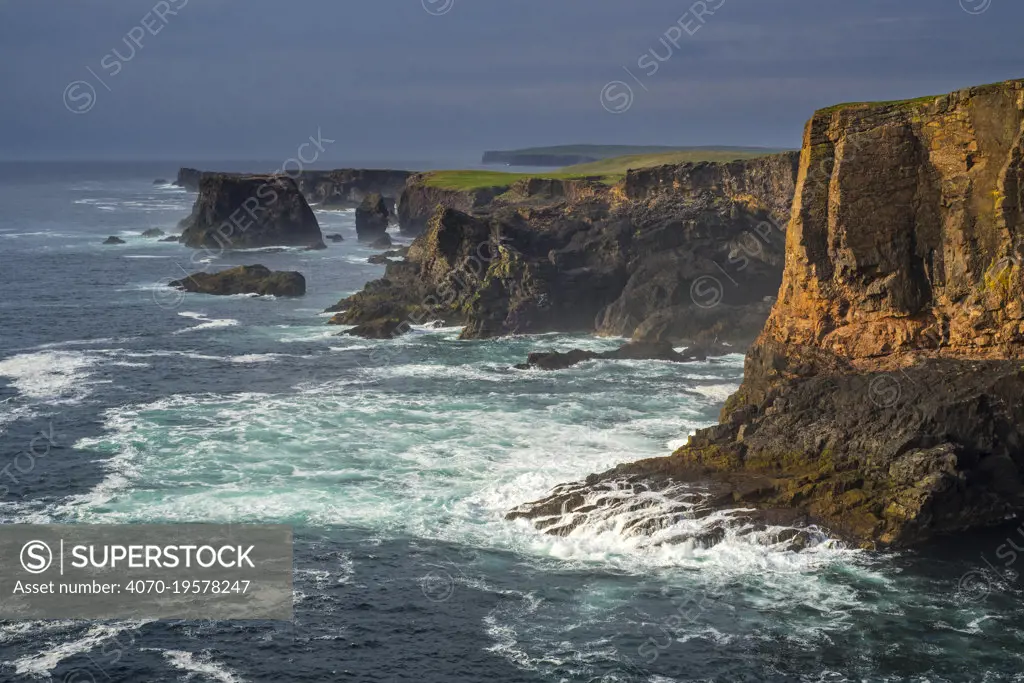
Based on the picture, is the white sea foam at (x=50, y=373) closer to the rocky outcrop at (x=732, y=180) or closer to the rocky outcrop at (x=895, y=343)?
the rocky outcrop at (x=895, y=343)

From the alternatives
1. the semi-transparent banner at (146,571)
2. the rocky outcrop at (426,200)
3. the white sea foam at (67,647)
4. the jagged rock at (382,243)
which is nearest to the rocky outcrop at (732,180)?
the rocky outcrop at (426,200)

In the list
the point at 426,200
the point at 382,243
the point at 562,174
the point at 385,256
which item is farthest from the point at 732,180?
the point at 382,243

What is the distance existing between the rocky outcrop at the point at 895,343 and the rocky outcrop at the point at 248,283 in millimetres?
68786

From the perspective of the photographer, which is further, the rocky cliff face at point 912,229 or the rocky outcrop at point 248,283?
the rocky outcrop at point 248,283

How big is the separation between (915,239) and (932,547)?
14.0m

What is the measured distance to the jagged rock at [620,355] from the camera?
7519 cm

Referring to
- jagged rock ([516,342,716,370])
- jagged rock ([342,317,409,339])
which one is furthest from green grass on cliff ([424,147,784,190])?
jagged rock ([516,342,716,370])

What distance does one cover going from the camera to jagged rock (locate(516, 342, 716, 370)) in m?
75.2

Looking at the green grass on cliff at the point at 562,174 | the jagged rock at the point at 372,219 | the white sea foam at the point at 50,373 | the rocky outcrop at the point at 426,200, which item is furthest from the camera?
the jagged rock at the point at 372,219

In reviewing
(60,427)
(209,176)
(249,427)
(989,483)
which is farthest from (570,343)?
(209,176)

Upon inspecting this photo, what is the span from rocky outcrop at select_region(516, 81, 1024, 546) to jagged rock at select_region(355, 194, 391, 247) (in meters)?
113

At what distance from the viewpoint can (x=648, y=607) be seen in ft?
124

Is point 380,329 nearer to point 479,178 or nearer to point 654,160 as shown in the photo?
point 479,178

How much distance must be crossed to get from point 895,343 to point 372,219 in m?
122
